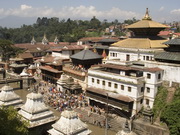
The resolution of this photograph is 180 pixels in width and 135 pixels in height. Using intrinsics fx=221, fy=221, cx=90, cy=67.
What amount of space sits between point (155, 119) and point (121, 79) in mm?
6848

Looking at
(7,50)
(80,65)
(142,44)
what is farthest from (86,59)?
(7,50)

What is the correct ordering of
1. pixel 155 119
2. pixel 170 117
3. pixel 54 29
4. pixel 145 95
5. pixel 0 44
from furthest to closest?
pixel 54 29, pixel 0 44, pixel 145 95, pixel 155 119, pixel 170 117

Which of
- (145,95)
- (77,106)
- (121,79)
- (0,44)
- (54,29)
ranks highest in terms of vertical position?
(54,29)

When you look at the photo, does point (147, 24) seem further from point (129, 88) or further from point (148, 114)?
point (148, 114)

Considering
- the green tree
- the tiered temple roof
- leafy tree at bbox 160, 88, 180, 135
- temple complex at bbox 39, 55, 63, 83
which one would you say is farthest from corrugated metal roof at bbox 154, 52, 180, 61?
the green tree

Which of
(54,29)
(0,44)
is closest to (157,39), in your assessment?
(0,44)

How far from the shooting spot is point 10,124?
14367mm

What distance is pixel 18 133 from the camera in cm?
1436

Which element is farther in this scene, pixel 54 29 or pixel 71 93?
pixel 54 29

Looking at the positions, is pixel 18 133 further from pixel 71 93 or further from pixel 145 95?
pixel 71 93

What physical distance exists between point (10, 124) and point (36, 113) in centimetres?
436

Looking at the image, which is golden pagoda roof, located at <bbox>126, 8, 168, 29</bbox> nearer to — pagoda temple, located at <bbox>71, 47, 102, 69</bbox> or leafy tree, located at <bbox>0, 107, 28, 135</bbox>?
pagoda temple, located at <bbox>71, 47, 102, 69</bbox>

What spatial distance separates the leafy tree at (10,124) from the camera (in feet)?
44.8

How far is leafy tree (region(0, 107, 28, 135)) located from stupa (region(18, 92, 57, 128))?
257 centimetres
